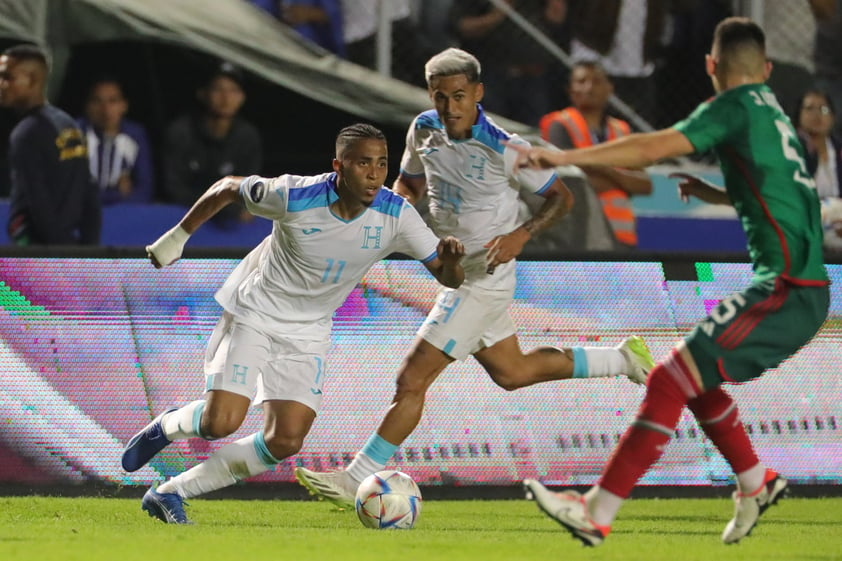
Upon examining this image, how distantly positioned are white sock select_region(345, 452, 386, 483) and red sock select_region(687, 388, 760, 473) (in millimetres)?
1679

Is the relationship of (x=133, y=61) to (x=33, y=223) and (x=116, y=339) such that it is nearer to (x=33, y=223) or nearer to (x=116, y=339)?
(x=33, y=223)

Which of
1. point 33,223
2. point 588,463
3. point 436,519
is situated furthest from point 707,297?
point 33,223

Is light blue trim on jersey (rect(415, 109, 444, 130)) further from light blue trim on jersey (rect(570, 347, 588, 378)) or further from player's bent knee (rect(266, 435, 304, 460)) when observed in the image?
player's bent knee (rect(266, 435, 304, 460))

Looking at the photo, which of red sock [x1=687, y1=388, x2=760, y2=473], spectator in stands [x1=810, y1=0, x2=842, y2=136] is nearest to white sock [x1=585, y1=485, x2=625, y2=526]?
red sock [x1=687, y1=388, x2=760, y2=473]

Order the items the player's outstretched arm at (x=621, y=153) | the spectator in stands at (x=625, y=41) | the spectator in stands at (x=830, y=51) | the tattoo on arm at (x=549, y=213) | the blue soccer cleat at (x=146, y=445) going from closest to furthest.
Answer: the player's outstretched arm at (x=621, y=153) < the blue soccer cleat at (x=146, y=445) < the tattoo on arm at (x=549, y=213) < the spectator in stands at (x=625, y=41) < the spectator in stands at (x=830, y=51)

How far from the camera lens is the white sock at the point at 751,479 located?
20.1 feet

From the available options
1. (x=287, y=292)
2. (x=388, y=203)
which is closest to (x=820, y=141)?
(x=388, y=203)

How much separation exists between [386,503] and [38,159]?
12.8 feet

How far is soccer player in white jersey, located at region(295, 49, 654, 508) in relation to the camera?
7.12 meters

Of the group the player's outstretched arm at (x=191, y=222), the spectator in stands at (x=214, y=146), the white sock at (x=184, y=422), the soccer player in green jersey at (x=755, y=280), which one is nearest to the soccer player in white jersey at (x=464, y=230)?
the white sock at (x=184, y=422)

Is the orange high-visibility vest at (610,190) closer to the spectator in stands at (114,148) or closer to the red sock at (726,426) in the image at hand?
the spectator in stands at (114,148)

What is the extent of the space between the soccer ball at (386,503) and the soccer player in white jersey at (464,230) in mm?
328

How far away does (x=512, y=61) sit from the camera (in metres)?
12.0

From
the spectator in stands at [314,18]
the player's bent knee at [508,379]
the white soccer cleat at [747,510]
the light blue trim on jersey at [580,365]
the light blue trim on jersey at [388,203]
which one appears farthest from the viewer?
the spectator in stands at [314,18]
